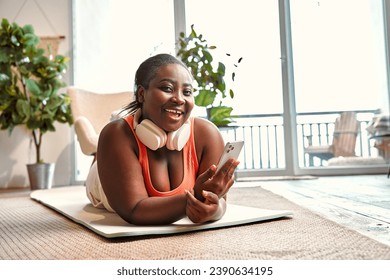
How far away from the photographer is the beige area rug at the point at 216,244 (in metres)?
0.79

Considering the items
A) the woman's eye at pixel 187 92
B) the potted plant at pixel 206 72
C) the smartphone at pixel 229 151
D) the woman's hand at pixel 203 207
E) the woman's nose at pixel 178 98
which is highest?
the potted plant at pixel 206 72

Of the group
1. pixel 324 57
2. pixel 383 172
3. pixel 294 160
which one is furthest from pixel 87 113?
pixel 383 172

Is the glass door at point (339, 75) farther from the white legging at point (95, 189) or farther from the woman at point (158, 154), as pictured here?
the woman at point (158, 154)

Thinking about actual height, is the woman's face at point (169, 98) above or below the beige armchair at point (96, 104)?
below

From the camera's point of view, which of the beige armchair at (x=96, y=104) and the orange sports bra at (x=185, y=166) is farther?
the beige armchair at (x=96, y=104)

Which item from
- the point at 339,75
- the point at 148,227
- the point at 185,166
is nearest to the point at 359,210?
the point at 185,166

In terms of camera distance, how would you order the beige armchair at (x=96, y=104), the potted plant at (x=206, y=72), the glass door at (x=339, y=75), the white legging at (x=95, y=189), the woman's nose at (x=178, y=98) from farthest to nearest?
the glass door at (x=339, y=75) → the potted plant at (x=206, y=72) → the beige armchair at (x=96, y=104) → the white legging at (x=95, y=189) → the woman's nose at (x=178, y=98)

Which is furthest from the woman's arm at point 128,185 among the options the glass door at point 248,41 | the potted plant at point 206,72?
the glass door at point 248,41

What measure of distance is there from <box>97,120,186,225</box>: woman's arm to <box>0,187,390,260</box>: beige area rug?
0.07 meters

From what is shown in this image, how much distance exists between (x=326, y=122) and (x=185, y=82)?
3.06 metres

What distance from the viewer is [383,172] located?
11.4 ft

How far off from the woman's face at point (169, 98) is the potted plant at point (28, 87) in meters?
2.34
